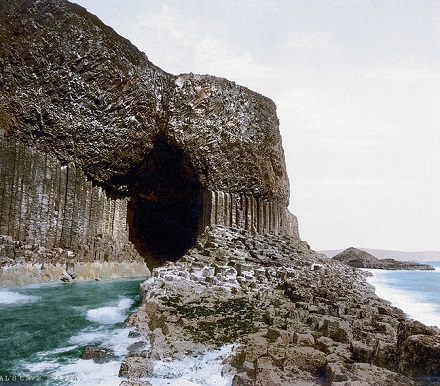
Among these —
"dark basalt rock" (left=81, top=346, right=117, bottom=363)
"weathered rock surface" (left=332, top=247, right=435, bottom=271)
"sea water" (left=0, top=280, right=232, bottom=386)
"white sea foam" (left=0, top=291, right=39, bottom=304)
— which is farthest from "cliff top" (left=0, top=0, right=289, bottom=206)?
"weathered rock surface" (left=332, top=247, right=435, bottom=271)

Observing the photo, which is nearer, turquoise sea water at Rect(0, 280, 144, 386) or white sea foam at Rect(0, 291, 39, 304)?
turquoise sea water at Rect(0, 280, 144, 386)

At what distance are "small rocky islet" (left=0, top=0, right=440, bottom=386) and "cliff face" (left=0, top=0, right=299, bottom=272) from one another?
0.07 metres

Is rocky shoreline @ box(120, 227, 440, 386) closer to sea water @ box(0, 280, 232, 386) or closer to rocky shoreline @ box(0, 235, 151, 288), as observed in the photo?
sea water @ box(0, 280, 232, 386)

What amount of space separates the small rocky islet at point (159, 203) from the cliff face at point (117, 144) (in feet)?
0.22

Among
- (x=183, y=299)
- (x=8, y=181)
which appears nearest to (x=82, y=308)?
(x=183, y=299)

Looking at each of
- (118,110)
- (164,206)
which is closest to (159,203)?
(164,206)

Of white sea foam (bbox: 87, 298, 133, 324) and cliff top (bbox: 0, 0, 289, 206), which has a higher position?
cliff top (bbox: 0, 0, 289, 206)

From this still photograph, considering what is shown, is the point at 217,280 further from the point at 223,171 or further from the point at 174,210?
the point at 174,210

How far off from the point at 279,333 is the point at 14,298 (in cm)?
953

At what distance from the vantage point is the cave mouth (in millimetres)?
22391

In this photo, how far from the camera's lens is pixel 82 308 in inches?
417

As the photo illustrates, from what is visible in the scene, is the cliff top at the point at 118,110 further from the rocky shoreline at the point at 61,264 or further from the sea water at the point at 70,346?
the sea water at the point at 70,346

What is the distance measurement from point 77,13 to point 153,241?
14008 mm

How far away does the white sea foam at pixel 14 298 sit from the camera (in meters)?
11.5
